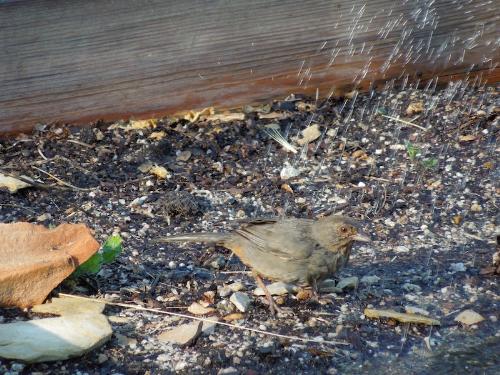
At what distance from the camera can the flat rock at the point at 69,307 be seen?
4445 millimetres

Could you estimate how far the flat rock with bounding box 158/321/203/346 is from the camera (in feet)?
14.5

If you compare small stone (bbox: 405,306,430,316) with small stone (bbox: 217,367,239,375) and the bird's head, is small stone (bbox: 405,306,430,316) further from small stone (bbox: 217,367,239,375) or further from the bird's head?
small stone (bbox: 217,367,239,375)

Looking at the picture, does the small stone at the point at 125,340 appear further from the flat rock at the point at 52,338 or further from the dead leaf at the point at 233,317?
the dead leaf at the point at 233,317

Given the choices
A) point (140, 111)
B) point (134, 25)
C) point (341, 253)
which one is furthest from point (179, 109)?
point (341, 253)

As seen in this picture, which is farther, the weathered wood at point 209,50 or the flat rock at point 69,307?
the weathered wood at point 209,50

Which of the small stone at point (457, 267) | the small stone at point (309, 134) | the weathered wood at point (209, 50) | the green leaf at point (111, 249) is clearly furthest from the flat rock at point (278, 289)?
the weathered wood at point (209, 50)

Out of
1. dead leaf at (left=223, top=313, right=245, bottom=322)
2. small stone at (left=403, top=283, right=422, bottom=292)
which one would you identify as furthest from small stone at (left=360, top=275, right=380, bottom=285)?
dead leaf at (left=223, top=313, right=245, bottom=322)

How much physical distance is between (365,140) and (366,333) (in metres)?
2.30

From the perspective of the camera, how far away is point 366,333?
4625mm

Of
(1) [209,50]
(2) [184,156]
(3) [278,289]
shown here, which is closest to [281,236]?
(3) [278,289]

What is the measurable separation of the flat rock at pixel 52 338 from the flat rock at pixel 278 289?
1081mm

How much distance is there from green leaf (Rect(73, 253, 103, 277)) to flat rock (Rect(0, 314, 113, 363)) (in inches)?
17.0

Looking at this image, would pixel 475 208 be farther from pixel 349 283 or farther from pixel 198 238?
pixel 198 238

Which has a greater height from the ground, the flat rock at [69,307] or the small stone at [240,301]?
the flat rock at [69,307]
